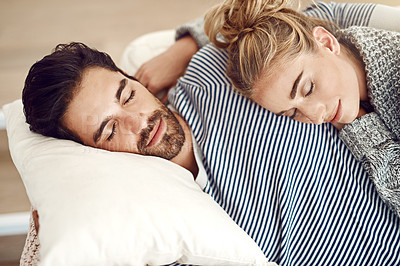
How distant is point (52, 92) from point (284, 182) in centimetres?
67

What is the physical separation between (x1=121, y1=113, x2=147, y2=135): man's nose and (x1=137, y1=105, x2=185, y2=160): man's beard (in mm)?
16

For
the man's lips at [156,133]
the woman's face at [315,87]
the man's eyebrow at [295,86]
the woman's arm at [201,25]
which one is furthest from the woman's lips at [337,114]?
the man's lips at [156,133]

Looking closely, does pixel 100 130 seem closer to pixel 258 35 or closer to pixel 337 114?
pixel 258 35

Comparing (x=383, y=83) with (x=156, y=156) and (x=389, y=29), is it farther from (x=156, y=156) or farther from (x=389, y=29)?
(x=156, y=156)

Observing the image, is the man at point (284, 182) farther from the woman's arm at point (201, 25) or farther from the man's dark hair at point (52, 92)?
the woman's arm at point (201, 25)

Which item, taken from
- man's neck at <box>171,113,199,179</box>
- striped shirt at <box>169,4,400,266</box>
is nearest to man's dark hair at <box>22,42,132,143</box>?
man's neck at <box>171,113,199,179</box>

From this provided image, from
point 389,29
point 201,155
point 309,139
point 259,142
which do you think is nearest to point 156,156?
point 201,155

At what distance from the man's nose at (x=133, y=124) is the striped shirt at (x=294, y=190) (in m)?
0.21

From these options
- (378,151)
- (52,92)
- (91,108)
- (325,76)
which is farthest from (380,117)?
(52,92)

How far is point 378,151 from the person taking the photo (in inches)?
43.5

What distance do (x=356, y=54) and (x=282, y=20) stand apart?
25 centimetres

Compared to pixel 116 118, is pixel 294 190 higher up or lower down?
lower down

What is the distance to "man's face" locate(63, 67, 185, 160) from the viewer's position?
1.12 metres

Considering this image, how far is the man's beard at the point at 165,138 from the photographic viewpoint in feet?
3.77
